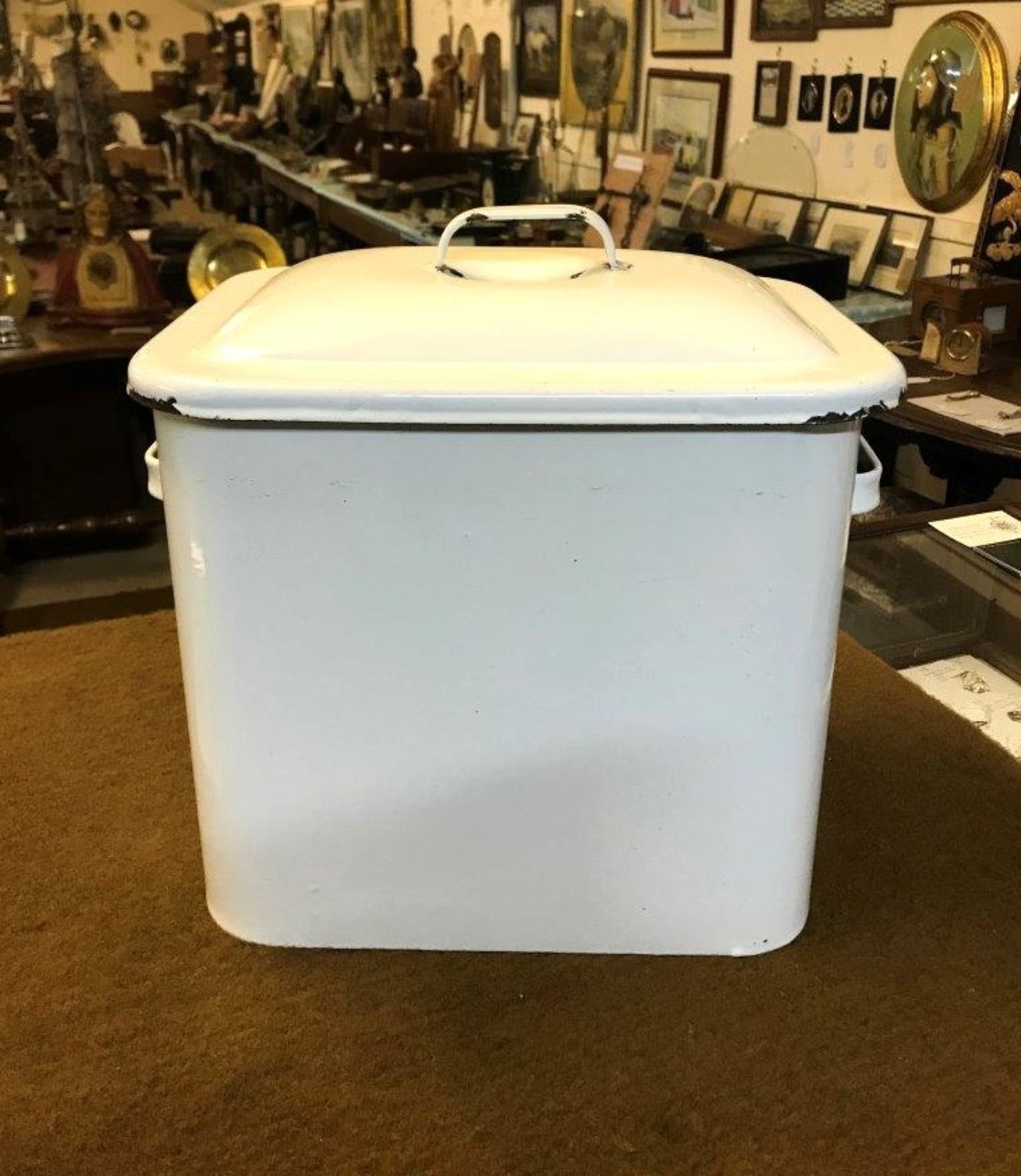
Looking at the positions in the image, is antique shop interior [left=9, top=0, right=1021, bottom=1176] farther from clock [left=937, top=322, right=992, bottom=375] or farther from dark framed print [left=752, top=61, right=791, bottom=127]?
dark framed print [left=752, top=61, right=791, bottom=127]

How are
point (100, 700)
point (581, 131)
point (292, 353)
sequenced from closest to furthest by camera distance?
point (292, 353)
point (100, 700)
point (581, 131)

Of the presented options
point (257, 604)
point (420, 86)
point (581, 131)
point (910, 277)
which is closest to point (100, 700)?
point (257, 604)

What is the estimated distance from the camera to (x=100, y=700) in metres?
0.91

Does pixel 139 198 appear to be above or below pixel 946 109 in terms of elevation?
below

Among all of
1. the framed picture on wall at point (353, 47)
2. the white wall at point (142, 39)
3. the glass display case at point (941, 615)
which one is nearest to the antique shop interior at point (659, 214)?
the glass display case at point (941, 615)

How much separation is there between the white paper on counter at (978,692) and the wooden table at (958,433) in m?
0.39

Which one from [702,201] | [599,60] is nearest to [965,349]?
[702,201]

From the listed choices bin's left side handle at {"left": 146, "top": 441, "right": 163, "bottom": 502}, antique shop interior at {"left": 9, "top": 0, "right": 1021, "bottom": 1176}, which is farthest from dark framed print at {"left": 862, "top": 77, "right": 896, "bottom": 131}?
bin's left side handle at {"left": 146, "top": 441, "right": 163, "bottom": 502}

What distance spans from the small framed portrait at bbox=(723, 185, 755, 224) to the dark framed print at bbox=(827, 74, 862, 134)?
0.77ft

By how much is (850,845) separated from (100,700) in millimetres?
555

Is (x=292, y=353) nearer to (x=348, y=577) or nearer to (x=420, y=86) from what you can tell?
(x=348, y=577)

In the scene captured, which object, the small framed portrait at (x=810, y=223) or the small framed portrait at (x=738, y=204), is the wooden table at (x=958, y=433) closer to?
the small framed portrait at (x=810, y=223)

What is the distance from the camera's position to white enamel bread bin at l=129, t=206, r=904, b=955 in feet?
1.76

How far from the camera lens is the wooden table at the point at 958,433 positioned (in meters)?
1.33
